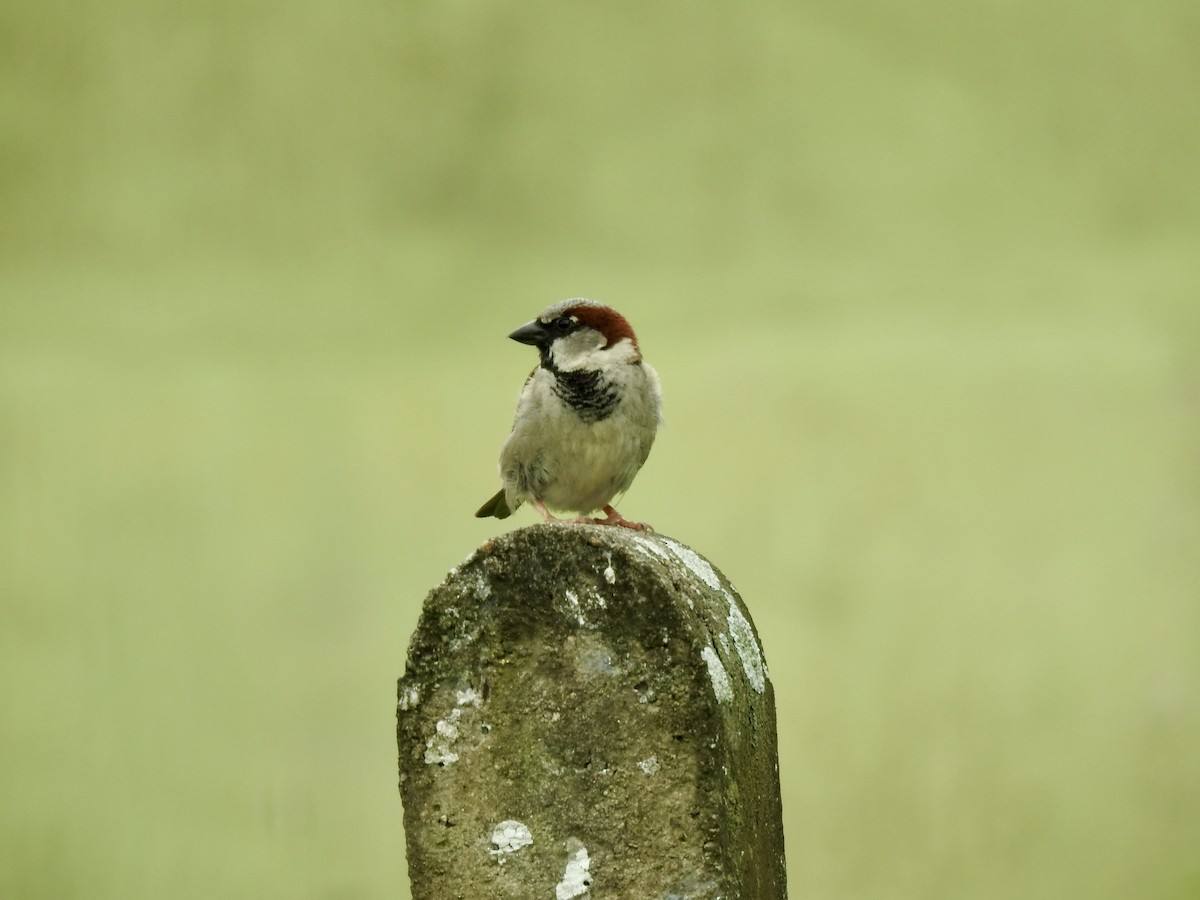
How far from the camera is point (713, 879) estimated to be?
2049mm

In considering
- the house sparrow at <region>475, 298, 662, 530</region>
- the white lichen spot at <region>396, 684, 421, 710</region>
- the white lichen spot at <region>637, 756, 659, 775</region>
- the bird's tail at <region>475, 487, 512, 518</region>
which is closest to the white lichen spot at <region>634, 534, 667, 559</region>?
the white lichen spot at <region>637, 756, 659, 775</region>

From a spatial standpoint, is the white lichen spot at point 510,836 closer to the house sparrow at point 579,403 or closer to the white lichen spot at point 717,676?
the white lichen spot at point 717,676

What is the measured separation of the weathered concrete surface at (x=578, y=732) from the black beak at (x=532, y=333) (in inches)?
31.0

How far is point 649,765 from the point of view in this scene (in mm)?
2086

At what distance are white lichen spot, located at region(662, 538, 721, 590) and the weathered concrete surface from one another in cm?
6

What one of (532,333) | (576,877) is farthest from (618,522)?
(576,877)

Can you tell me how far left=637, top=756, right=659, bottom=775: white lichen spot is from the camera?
208 centimetres

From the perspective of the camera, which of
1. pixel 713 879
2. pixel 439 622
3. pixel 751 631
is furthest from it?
pixel 751 631

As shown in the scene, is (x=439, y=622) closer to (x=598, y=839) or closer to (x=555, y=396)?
(x=598, y=839)

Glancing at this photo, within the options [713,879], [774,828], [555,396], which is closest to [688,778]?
[713,879]

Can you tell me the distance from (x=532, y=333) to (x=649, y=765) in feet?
3.71

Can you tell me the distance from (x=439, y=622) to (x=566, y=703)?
25 cm

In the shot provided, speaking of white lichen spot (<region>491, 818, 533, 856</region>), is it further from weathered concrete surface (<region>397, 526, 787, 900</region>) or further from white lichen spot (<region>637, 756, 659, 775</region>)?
white lichen spot (<region>637, 756, 659, 775</region>)

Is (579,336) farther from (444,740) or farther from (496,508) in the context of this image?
(444,740)
